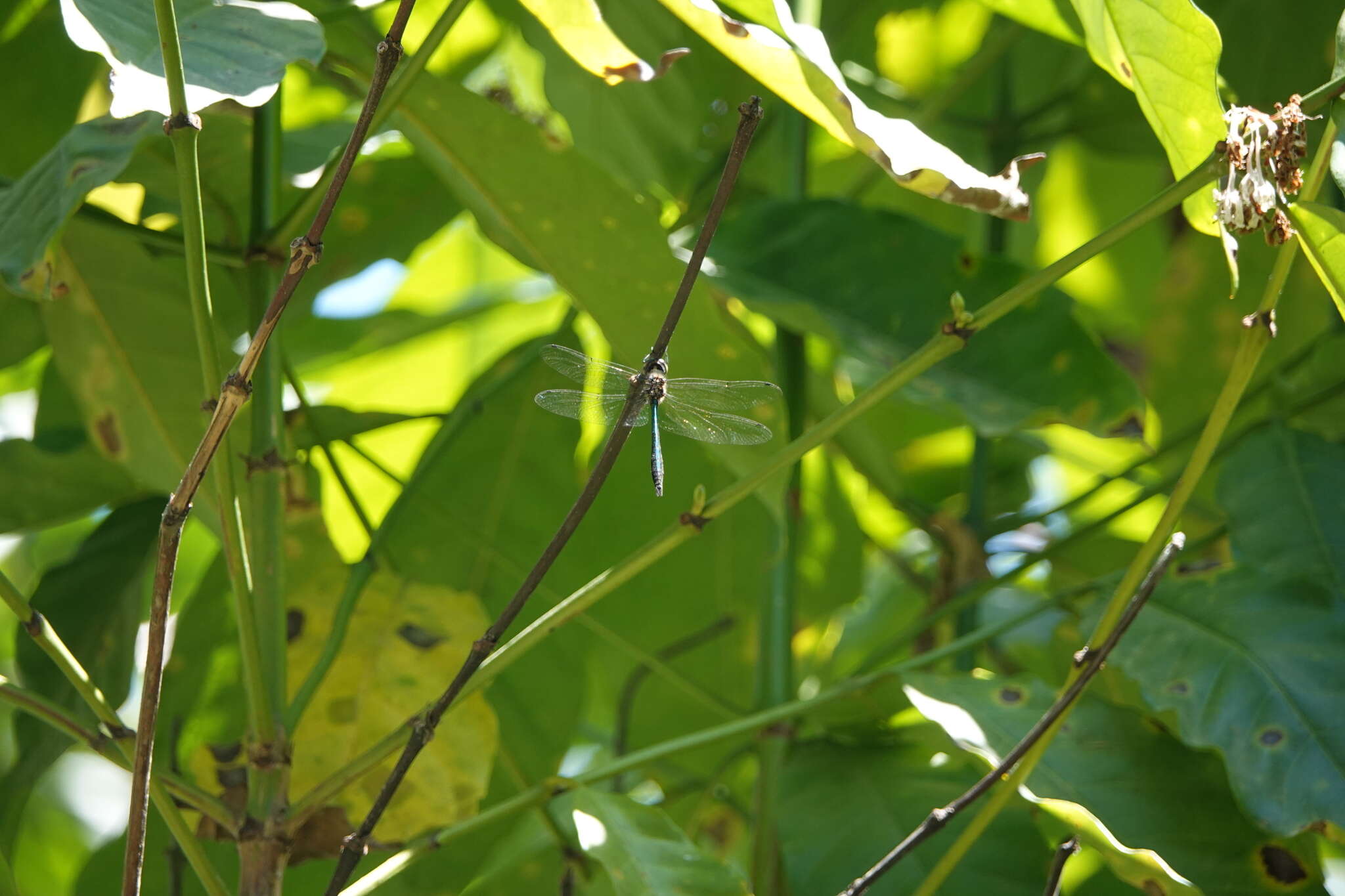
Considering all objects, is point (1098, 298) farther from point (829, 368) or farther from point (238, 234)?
point (238, 234)

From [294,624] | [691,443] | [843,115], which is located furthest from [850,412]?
[691,443]

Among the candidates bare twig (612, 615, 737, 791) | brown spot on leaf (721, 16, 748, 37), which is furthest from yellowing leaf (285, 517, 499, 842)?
brown spot on leaf (721, 16, 748, 37)

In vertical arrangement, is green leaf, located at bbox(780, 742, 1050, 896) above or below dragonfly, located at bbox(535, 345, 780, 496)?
below

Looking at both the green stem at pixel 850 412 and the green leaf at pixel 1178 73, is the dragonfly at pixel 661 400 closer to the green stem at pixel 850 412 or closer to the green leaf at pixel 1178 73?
the green stem at pixel 850 412

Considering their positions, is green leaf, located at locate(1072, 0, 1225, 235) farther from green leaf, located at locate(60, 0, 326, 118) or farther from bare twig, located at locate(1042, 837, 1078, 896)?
green leaf, located at locate(60, 0, 326, 118)

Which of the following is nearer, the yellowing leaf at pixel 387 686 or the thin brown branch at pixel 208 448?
the thin brown branch at pixel 208 448

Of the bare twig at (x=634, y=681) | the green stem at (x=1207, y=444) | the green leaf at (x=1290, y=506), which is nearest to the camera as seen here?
the green stem at (x=1207, y=444)

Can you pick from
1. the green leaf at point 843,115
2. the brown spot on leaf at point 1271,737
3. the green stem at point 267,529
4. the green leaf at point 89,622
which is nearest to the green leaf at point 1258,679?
the brown spot on leaf at point 1271,737
